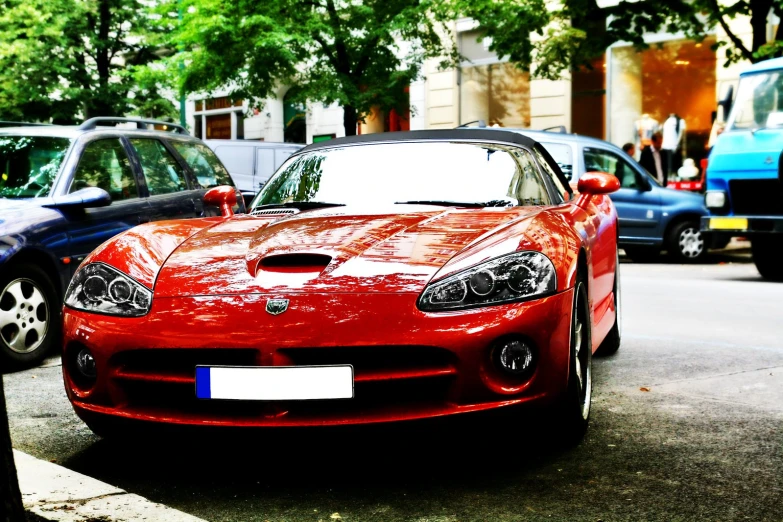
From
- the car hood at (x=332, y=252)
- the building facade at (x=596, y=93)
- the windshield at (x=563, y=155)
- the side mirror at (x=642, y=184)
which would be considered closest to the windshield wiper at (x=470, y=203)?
the car hood at (x=332, y=252)

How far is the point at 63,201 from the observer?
6.91 m

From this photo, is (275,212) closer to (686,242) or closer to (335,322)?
(335,322)

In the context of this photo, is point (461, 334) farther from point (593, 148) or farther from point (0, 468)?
point (593, 148)

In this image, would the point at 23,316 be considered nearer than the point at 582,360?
No

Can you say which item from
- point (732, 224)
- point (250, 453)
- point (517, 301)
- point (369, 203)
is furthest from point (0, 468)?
point (732, 224)

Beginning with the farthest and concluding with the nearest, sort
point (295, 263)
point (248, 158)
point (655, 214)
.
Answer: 1. point (248, 158)
2. point (655, 214)
3. point (295, 263)

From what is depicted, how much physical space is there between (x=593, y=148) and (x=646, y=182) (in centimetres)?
106

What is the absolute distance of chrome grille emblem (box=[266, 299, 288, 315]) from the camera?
3.79m

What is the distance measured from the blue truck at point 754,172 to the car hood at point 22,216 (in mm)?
7718

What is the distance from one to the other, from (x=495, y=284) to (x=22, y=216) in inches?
149

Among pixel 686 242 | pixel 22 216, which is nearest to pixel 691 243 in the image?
pixel 686 242

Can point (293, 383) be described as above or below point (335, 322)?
below

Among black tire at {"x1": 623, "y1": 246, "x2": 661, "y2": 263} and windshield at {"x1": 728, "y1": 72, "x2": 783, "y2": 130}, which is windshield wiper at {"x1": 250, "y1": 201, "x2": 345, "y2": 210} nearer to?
windshield at {"x1": 728, "y1": 72, "x2": 783, "y2": 130}

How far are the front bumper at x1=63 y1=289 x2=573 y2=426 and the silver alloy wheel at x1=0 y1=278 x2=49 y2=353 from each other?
2.76m
